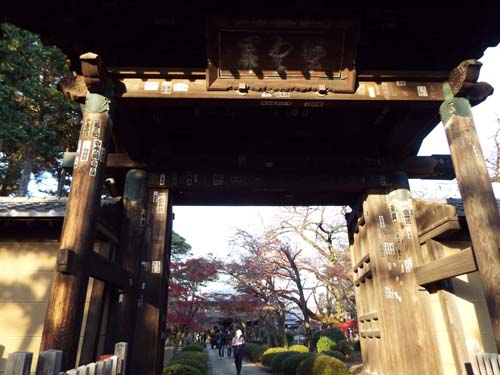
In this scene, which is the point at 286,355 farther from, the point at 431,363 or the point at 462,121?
the point at 462,121

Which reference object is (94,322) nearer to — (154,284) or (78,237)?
(154,284)

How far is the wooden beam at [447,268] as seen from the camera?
399 centimetres

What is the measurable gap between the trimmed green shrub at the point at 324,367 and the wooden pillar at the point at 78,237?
294 inches

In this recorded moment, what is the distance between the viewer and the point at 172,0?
3.90 metres

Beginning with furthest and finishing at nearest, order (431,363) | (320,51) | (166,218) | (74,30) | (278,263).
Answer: (278,263) < (166,218) < (431,363) < (320,51) < (74,30)

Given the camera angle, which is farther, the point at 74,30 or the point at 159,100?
the point at 159,100

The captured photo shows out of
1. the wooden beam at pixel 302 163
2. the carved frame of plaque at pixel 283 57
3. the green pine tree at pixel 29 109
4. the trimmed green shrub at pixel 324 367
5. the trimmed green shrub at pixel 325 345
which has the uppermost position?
the green pine tree at pixel 29 109

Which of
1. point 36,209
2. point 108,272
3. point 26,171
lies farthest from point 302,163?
point 26,171

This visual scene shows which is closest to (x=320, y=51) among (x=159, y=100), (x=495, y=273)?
(x=159, y=100)

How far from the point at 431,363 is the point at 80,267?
16.3 feet

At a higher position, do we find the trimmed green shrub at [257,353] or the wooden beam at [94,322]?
the wooden beam at [94,322]

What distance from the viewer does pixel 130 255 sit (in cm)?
Result: 546

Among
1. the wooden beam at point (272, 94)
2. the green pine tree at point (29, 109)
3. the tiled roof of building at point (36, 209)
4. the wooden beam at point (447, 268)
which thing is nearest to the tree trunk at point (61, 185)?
the green pine tree at point (29, 109)

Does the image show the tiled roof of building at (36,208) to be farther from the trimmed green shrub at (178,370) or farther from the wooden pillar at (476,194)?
the wooden pillar at (476,194)
